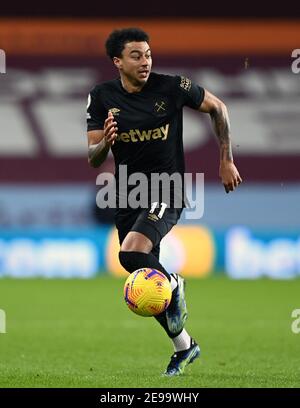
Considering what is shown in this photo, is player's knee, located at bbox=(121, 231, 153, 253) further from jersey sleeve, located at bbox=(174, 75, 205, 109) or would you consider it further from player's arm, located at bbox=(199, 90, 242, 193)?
jersey sleeve, located at bbox=(174, 75, 205, 109)

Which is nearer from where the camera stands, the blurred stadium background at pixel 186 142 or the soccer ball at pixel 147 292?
the soccer ball at pixel 147 292

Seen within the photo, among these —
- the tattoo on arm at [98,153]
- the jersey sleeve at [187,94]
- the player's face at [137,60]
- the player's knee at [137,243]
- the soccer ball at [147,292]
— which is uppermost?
the player's face at [137,60]

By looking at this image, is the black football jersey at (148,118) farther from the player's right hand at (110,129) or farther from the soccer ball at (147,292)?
the soccer ball at (147,292)

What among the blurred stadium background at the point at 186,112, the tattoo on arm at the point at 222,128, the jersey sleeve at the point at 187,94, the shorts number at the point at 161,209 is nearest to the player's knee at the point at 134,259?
the shorts number at the point at 161,209

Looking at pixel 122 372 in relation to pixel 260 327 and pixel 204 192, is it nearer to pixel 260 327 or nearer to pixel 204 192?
pixel 260 327

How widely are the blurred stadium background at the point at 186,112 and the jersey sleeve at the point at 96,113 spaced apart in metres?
13.1

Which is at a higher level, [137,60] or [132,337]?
[137,60]

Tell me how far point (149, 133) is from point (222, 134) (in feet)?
1.74

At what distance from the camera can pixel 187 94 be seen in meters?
7.43

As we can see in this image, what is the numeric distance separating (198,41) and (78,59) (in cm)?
266

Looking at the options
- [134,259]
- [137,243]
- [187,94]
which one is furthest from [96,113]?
[134,259]

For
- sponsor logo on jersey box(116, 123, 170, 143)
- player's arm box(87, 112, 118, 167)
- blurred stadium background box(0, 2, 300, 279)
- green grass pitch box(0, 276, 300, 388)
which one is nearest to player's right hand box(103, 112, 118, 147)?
player's arm box(87, 112, 118, 167)

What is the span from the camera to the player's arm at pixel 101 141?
6.87 metres

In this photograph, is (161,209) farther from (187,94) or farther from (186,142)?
(186,142)
